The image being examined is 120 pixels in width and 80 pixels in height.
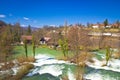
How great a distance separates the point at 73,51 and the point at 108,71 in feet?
37.1

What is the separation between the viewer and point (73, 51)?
130 ft

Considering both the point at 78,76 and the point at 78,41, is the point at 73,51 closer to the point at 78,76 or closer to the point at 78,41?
the point at 78,41

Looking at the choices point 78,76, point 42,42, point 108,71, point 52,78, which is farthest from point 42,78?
point 42,42

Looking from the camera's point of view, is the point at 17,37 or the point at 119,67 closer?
the point at 119,67

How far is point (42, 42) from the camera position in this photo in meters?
67.3

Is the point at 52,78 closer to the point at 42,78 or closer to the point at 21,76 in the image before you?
the point at 42,78

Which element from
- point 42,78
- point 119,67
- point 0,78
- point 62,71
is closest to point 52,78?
A: point 42,78

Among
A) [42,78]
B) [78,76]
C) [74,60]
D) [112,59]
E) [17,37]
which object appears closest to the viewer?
[78,76]

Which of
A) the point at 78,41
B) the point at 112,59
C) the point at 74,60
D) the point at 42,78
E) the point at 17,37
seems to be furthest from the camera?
the point at 17,37

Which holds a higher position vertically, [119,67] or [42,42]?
[42,42]

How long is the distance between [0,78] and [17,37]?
48.0m

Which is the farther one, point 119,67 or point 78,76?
point 119,67

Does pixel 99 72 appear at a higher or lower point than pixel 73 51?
lower

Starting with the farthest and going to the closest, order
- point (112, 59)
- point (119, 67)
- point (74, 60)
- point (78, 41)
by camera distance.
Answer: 1. point (78, 41)
2. point (112, 59)
3. point (74, 60)
4. point (119, 67)
